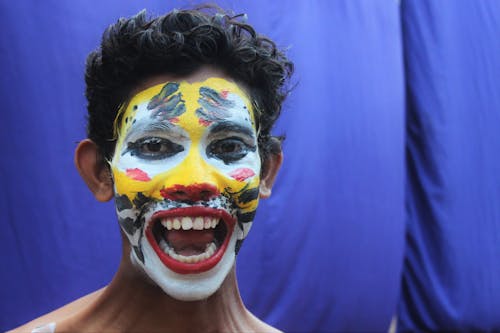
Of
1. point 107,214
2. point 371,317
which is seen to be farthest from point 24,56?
point 371,317

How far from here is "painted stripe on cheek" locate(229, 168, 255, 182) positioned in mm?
1692

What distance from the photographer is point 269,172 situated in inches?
77.7

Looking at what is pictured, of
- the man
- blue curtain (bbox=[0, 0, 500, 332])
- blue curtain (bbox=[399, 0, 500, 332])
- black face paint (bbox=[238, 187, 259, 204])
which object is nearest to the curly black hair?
the man

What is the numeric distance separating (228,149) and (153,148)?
0.59 feet

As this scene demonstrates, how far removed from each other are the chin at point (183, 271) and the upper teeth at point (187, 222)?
0.04m

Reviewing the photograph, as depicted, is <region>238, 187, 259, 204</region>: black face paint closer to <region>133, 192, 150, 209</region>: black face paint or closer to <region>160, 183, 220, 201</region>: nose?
<region>160, 183, 220, 201</region>: nose

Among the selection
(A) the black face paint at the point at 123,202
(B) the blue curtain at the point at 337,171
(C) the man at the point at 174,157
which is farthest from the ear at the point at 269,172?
(B) the blue curtain at the point at 337,171

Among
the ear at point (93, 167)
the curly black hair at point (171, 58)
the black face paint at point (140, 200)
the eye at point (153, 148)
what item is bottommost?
the black face paint at point (140, 200)

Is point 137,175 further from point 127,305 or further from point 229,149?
point 127,305

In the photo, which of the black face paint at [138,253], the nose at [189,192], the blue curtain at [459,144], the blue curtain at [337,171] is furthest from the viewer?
the blue curtain at [459,144]

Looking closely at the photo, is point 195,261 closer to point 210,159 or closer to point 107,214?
point 210,159

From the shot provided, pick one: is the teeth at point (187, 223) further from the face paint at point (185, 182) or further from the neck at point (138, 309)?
the neck at point (138, 309)

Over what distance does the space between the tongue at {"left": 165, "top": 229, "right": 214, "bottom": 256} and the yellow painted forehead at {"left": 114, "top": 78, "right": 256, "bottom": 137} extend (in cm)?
29

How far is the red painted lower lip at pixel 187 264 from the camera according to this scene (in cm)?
161
